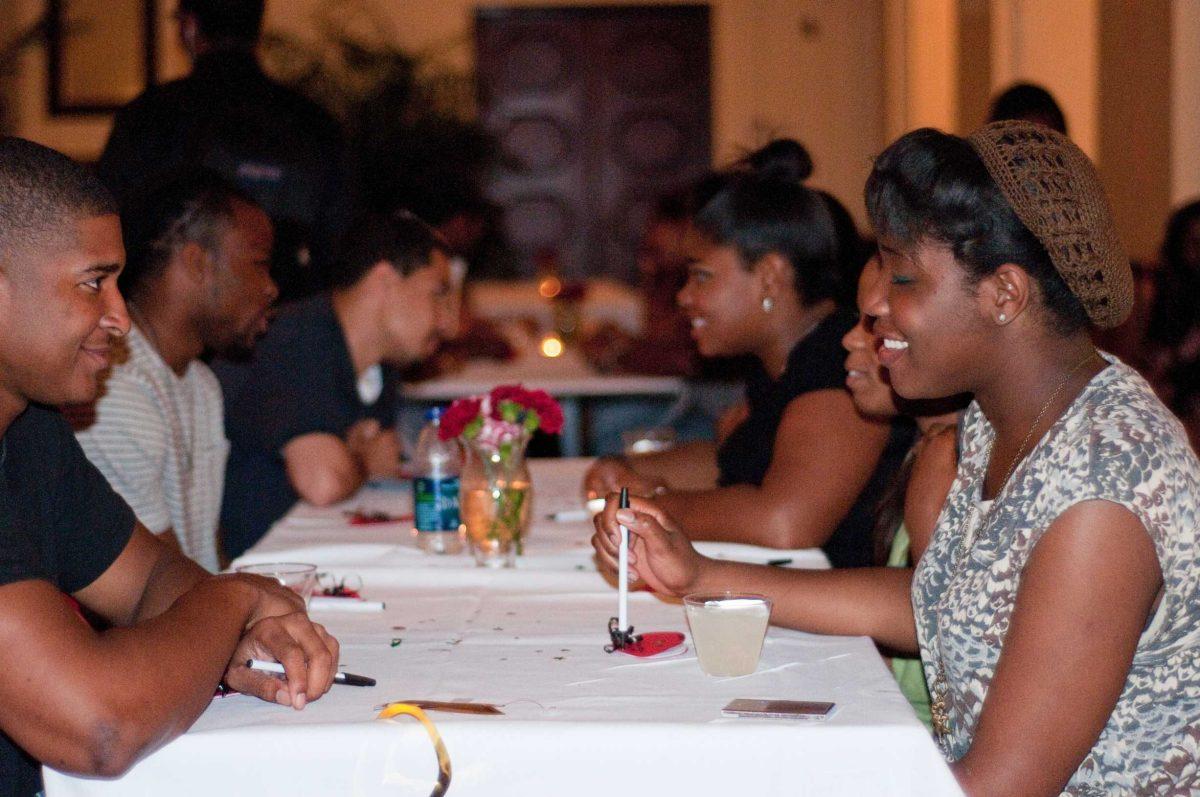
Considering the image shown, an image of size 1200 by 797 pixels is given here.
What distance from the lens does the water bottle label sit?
2301 millimetres

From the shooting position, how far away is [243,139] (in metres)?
3.85

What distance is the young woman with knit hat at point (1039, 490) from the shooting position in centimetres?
135

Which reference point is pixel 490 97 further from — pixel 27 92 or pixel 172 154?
pixel 172 154

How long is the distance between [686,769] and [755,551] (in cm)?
97

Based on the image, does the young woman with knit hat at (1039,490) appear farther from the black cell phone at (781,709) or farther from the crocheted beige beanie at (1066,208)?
the black cell phone at (781,709)

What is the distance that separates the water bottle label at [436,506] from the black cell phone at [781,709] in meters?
0.98

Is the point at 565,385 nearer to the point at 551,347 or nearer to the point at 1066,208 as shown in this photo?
the point at 551,347

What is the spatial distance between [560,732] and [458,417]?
0.95m

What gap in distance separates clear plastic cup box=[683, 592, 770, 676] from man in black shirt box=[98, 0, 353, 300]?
2620 millimetres

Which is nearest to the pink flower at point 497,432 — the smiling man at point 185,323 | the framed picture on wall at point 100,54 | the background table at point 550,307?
the smiling man at point 185,323

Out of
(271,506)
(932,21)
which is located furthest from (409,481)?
(932,21)

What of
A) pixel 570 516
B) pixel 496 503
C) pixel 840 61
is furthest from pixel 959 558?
pixel 840 61

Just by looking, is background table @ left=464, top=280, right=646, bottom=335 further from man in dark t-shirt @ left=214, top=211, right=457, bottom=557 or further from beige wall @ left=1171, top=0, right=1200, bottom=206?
man in dark t-shirt @ left=214, top=211, right=457, bottom=557

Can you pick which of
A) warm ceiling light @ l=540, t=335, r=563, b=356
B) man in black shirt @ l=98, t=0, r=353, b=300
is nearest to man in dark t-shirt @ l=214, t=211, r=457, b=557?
man in black shirt @ l=98, t=0, r=353, b=300
